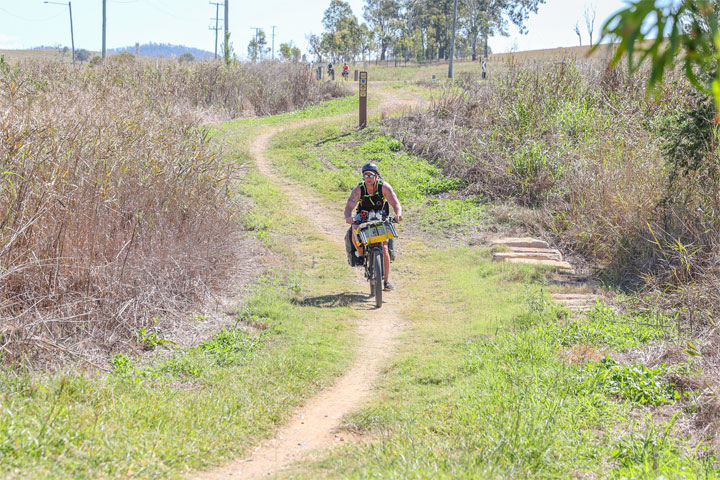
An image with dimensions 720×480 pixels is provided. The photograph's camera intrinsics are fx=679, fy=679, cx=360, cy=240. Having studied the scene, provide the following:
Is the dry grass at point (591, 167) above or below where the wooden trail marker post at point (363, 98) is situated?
below

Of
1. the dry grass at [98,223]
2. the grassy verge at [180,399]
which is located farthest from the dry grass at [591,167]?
the dry grass at [98,223]

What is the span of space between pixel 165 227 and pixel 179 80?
60.6ft

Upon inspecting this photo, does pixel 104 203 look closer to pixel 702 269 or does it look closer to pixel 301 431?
pixel 301 431

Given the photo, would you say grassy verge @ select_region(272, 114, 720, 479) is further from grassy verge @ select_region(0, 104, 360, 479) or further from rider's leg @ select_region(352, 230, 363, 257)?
rider's leg @ select_region(352, 230, 363, 257)

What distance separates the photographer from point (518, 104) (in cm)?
1587

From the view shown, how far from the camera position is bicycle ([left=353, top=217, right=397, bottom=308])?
8.59 m

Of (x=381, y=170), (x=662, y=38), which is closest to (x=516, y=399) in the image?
(x=662, y=38)

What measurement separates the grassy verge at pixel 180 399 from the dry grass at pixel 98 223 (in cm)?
54

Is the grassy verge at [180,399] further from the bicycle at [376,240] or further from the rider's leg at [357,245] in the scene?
the rider's leg at [357,245]

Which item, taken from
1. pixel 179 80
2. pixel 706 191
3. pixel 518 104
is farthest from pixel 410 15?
pixel 706 191

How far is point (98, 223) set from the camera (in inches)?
272

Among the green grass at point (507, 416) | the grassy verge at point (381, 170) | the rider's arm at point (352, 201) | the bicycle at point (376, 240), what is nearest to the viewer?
the green grass at point (507, 416)

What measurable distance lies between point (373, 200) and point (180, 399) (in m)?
4.38

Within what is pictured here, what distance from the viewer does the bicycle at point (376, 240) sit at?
8594 millimetres
